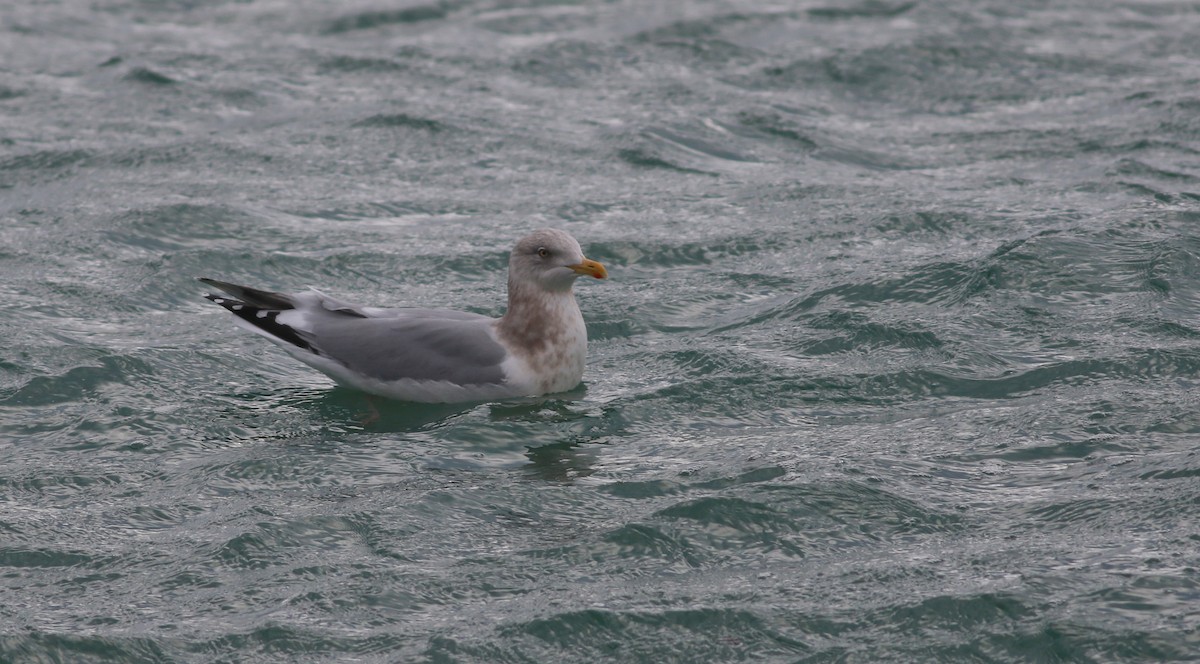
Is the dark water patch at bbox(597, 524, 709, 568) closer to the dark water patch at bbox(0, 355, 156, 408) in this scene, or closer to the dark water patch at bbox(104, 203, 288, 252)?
the dark water patch at bbox(0, 355, 156, 408)

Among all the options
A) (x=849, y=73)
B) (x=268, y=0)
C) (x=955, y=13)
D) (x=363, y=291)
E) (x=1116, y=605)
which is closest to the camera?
(x=1116, y=605)

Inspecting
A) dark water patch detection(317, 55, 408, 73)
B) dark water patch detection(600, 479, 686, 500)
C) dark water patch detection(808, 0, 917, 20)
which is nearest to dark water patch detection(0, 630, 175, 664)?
dark water patch detection(600, 479, 686, 500)

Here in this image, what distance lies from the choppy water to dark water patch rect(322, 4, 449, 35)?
607 mm

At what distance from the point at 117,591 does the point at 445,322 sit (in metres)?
2.91

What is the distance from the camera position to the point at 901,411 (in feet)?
30.0

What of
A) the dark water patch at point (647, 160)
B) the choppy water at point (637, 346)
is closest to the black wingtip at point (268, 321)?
the choppy water at point (637, 346)

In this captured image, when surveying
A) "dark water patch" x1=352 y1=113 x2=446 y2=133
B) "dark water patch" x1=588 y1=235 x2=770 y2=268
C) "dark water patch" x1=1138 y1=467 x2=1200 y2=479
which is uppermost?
"dark water patch" x1=352 y1=113 x2=446 y2=133

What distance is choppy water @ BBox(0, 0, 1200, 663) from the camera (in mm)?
6906

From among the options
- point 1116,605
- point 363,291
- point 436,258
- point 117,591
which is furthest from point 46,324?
point 1116,605

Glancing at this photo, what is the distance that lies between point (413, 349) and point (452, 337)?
245mm

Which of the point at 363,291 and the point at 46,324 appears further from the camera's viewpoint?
the point at 363,291

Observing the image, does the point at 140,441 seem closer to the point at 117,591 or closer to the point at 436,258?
the point at 117,591

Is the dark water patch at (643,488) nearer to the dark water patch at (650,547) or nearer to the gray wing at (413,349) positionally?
the dark water patch at (650,547)

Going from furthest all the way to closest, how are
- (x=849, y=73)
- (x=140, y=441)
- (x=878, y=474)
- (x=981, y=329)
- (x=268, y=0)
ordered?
(x=268, y=0) → (x=849, y=73) → (x=981, y=329) → (x=140, y=441) → (x=878, y=474)
